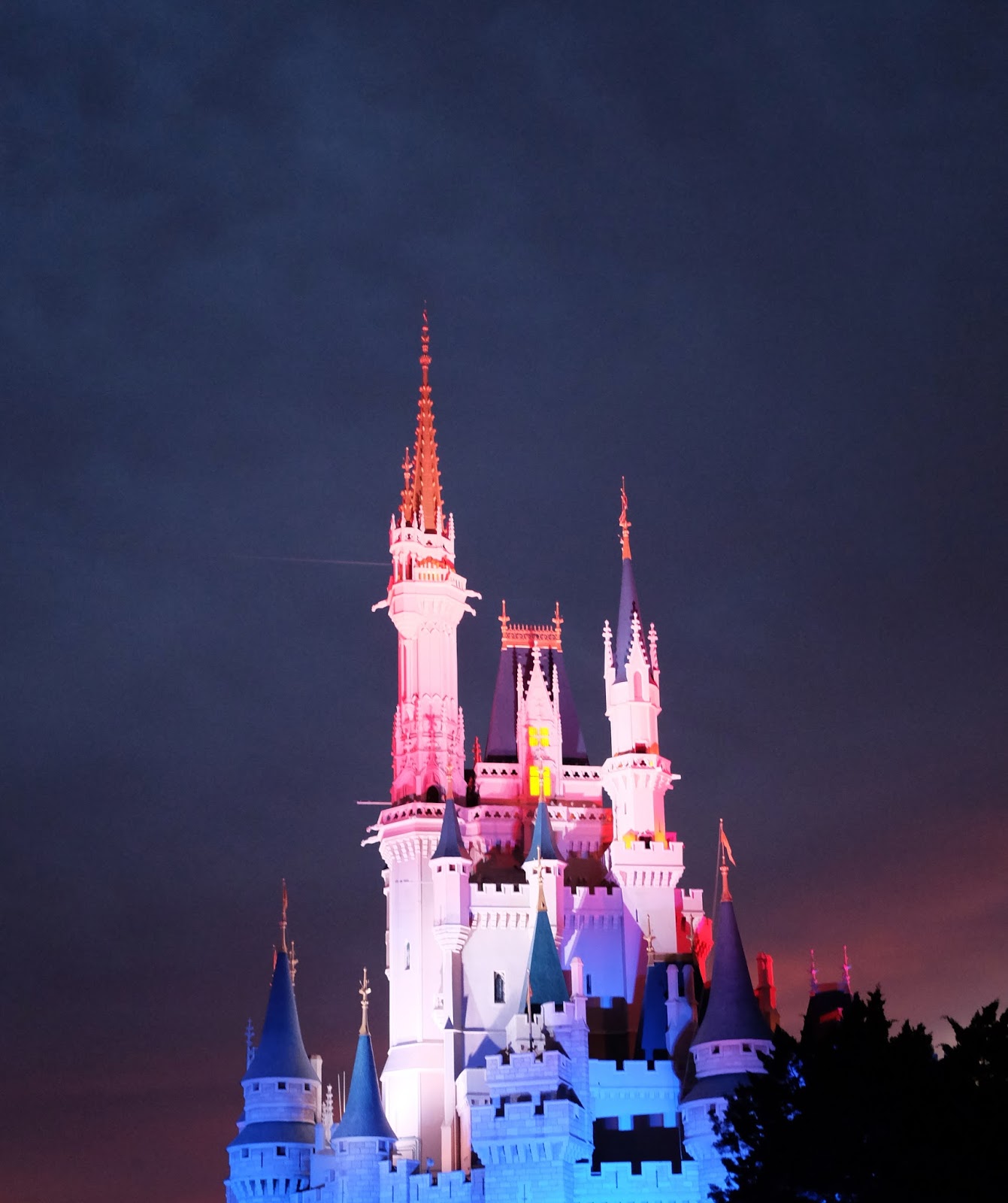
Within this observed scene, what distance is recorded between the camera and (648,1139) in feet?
187

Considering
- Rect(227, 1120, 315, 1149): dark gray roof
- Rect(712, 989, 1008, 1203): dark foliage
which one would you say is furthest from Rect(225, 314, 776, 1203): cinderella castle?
Rect(712, 989, 1008, 1203): dark foliage

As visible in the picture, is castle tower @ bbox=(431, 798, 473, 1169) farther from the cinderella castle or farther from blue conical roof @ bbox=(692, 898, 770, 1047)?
blue conical roof @ bbox=(692, 898, 770, 1047)

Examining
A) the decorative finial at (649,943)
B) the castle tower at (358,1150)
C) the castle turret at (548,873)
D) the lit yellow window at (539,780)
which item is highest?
the lit yellow window at (539,780)

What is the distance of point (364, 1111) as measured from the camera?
187ft

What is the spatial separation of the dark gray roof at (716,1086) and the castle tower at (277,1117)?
12.2 meters

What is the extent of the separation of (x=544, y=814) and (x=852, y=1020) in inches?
892

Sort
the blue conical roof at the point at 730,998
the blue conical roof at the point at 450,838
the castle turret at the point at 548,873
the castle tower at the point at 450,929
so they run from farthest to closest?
the blue conical roof at the point at 450,838 < the castle turret at the point at 548,873 < the castle tower at the point at 450,929 < the blue conical roof at the point at 730,998

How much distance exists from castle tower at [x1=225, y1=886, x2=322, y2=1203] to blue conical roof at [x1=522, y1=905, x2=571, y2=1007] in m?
7.38

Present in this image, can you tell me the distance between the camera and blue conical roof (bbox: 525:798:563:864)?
62875 millimetres

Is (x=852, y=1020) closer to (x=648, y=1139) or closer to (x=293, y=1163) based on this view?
(x=648, y=1139)

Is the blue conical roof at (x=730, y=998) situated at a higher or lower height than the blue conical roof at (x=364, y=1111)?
higher

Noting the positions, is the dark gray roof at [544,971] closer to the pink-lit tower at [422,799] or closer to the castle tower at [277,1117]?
the pink-lit tower at [422,799]

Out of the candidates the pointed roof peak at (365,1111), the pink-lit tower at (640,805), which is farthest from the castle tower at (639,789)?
the pointed roof peak at (365,1111)

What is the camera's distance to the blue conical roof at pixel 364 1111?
56.7 meters
